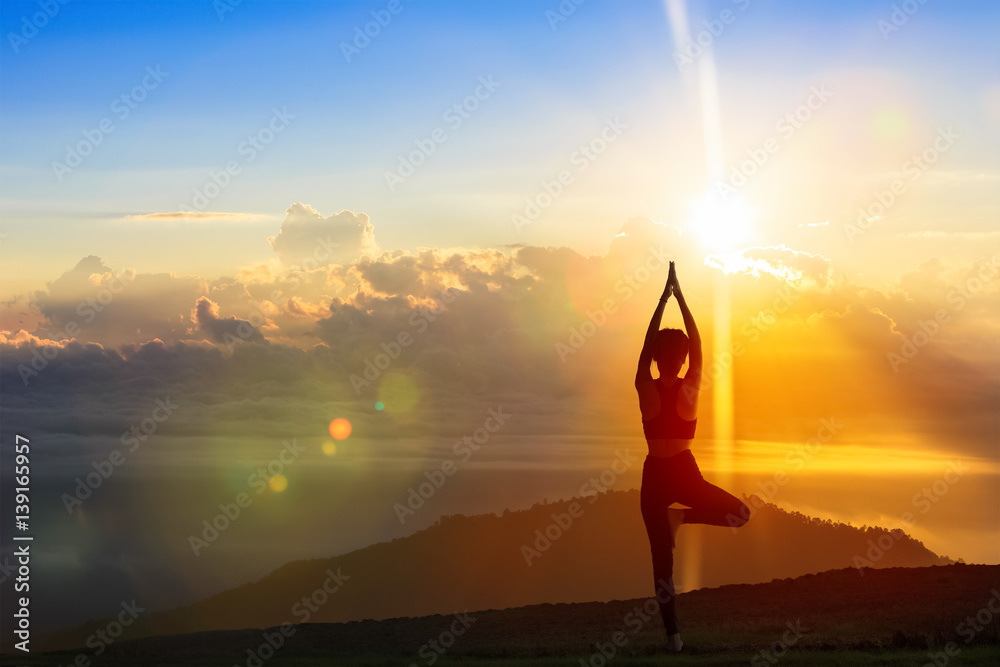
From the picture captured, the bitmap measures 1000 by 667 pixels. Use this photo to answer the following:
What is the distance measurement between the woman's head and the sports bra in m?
0.22

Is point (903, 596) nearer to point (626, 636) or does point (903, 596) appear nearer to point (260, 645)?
point (626, 636)

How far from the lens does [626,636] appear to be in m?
18.4

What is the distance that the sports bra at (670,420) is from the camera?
45.9ft

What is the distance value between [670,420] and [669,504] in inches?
57.3

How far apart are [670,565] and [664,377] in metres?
3.25
